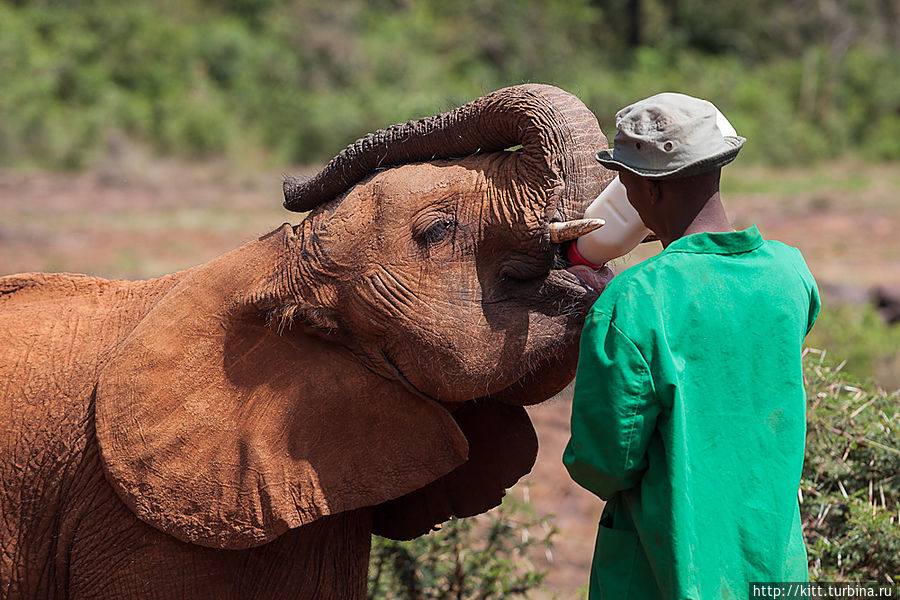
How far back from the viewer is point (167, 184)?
64.2ft

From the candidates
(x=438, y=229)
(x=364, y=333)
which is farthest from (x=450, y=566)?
(x=438, y=229)

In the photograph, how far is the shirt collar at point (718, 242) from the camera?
7.56ft

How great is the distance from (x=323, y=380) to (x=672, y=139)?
3.78 ft

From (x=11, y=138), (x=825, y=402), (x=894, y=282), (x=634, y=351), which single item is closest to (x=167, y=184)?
(x=11, y=138)

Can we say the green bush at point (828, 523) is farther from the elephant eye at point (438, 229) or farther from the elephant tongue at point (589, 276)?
the elephant eye at point (438, 229)

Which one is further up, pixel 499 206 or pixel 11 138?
pixel 11 138

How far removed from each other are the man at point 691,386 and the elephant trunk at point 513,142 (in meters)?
0.28

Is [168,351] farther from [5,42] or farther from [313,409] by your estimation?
[5,42]

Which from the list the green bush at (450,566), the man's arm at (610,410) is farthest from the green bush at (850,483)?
the man's arm at (610,410)

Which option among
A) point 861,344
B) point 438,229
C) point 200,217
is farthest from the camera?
point 200,217

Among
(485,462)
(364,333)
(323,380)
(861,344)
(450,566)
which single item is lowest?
(861,344)

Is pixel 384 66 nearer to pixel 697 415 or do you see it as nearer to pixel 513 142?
pixel 513 142

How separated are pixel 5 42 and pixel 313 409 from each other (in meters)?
21.3

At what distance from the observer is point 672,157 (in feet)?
7.51
